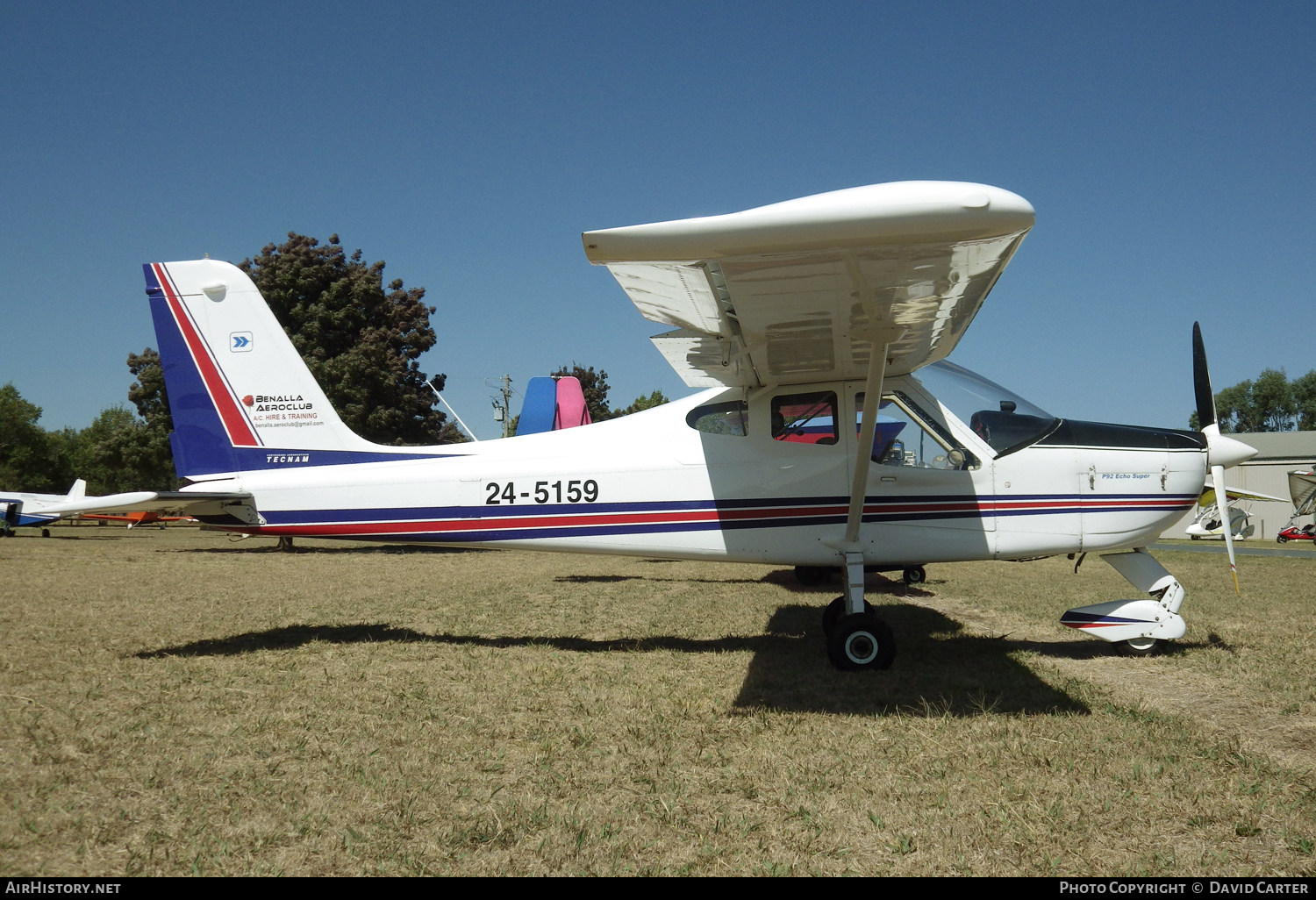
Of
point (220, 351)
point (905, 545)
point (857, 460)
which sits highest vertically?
point (220, 351)

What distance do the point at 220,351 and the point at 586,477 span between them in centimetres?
345

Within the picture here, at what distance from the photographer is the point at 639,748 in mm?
3771

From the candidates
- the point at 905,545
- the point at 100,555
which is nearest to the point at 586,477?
the point at 905,545

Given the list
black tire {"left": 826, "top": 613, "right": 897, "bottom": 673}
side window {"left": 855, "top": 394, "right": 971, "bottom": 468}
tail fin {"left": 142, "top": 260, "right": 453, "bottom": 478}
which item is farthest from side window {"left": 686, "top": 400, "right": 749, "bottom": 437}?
tail fin {"left": 142, "top": 260, "right": 453, "bottom": 478}

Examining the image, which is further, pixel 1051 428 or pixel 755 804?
pixel 1051 428

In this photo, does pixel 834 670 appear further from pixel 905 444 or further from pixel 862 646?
pixel 905 444

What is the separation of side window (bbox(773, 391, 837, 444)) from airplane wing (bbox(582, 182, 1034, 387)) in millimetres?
189

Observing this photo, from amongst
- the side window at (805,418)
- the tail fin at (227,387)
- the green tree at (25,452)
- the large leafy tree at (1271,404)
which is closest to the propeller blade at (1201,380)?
the side window at (805,418)

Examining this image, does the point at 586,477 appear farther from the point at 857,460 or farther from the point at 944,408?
the point at 944,408

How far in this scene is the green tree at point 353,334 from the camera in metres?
22.9

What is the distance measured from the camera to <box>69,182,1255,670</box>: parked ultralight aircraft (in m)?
5.81

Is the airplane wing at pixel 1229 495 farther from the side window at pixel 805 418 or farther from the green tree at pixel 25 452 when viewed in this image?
the green tree at pixel 25 452

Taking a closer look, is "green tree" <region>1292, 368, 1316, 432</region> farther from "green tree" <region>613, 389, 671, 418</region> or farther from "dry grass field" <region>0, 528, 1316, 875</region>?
"dry grass field" <region>0, 528, 1316, 875</region>

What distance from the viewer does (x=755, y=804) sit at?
3100 millimetres
